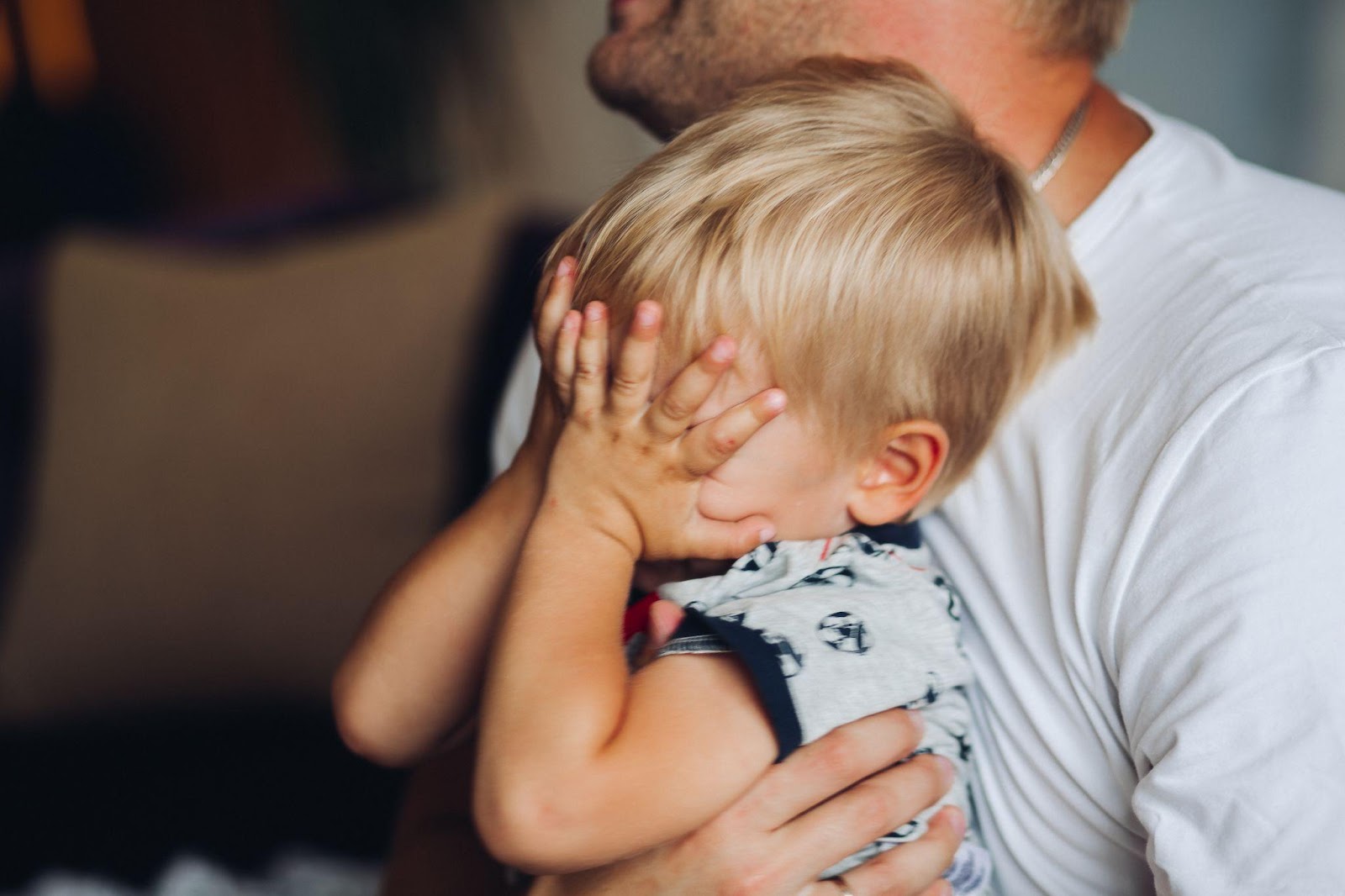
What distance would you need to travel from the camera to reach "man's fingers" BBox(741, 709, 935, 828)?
0.86 metres

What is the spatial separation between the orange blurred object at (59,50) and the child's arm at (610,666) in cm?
375

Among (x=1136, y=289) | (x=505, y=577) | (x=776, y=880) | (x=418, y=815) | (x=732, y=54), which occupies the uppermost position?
(x=732, y=54)

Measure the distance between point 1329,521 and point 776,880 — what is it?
45 centimetres

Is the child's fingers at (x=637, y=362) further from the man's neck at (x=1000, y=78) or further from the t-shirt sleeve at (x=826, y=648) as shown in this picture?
the man's neck at (x=1000, y=78)

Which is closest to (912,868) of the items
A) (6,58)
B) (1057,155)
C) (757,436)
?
(757,436)

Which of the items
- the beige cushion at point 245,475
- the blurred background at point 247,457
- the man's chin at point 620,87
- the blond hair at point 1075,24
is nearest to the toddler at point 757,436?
the blond hair at point 1075,24

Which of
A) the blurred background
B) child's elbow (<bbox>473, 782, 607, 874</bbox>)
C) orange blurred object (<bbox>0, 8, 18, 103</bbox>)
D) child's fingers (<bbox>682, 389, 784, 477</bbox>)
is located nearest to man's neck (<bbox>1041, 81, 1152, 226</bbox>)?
child's fingers (<bbox>682, 389, 784, 477</bbox>)

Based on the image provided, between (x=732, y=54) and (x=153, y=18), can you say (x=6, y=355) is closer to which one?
(x=732, y=54)

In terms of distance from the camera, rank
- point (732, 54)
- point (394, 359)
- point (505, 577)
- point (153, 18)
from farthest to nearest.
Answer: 1. point (153, 18)
2. point (394, 359)
3. point (732, 54)
4. point (505, 577)

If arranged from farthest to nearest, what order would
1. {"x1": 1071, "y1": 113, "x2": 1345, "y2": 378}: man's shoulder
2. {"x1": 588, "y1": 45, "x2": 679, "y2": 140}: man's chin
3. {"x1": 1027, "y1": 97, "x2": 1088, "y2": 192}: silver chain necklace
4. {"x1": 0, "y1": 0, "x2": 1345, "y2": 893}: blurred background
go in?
{"x1": 0, "y1": 0, "x2": 1345, "y2": 893}: blurred background
{"x1": 588, "y1": 45, "x2": 679, "y2": 140}: man's chin
{"x1": 1027, "y1": 97, "x2": 1088, "y2": 192}: silver chain necklace
{"x1": 1071, "y1": 113, "x2": 1345, "y2": 378}: man's shoulder

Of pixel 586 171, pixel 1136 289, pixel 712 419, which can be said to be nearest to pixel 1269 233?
pixel 1136 289

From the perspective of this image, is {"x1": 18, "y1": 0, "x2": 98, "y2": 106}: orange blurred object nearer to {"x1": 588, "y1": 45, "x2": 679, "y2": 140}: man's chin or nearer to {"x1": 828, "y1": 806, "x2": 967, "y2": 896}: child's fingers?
{"x1": 588, "y1": 45, "x2": 679, "y2": 140}: man's chin

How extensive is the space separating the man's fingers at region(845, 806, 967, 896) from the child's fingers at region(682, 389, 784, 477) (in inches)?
13.4

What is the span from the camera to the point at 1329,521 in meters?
→ 0.73
